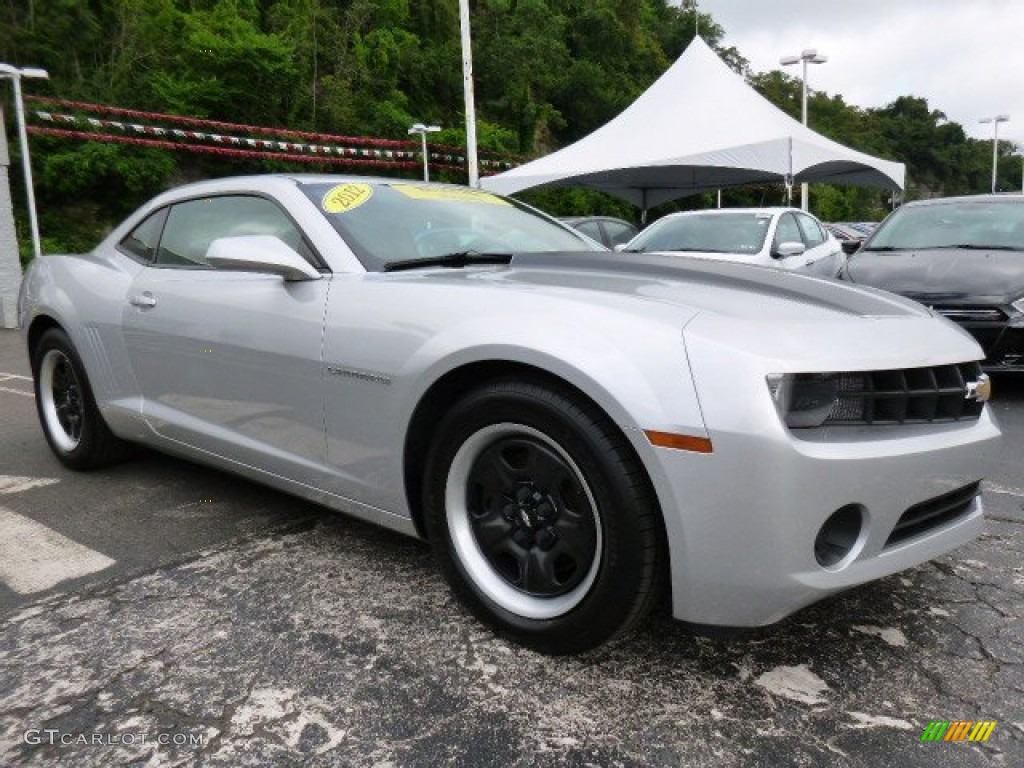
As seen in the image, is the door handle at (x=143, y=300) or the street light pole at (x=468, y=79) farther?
the street light pole at (x=468, y=79)

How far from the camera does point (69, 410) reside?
12.7ft

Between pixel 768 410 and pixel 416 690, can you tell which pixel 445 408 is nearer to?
pixel 416 690

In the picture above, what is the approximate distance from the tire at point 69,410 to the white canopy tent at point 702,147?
34.0 ft

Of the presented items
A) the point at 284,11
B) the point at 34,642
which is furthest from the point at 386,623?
the point at 284,11

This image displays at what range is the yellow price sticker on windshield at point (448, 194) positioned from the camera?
304 cm

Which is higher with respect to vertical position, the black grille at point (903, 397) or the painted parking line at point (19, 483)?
the black grille at point (903, 397)

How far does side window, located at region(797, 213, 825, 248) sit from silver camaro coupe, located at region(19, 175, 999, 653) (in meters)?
6.68

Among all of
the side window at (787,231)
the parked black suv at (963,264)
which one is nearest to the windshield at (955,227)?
the parked black suv at (963,264)

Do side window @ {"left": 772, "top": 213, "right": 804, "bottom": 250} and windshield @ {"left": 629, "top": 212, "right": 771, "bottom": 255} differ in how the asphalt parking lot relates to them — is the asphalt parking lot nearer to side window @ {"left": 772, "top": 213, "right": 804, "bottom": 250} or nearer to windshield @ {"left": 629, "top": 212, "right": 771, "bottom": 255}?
windshield @ {"left": 629, "top": 212, "right": 771, "bottom": 255}

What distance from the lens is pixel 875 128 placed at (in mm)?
77625

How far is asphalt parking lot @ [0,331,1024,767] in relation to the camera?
1735 mm

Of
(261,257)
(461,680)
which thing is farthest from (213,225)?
(461,680)

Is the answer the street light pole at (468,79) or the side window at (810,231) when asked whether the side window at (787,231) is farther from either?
the street light pole at (468,79)

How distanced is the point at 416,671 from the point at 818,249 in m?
8.05
